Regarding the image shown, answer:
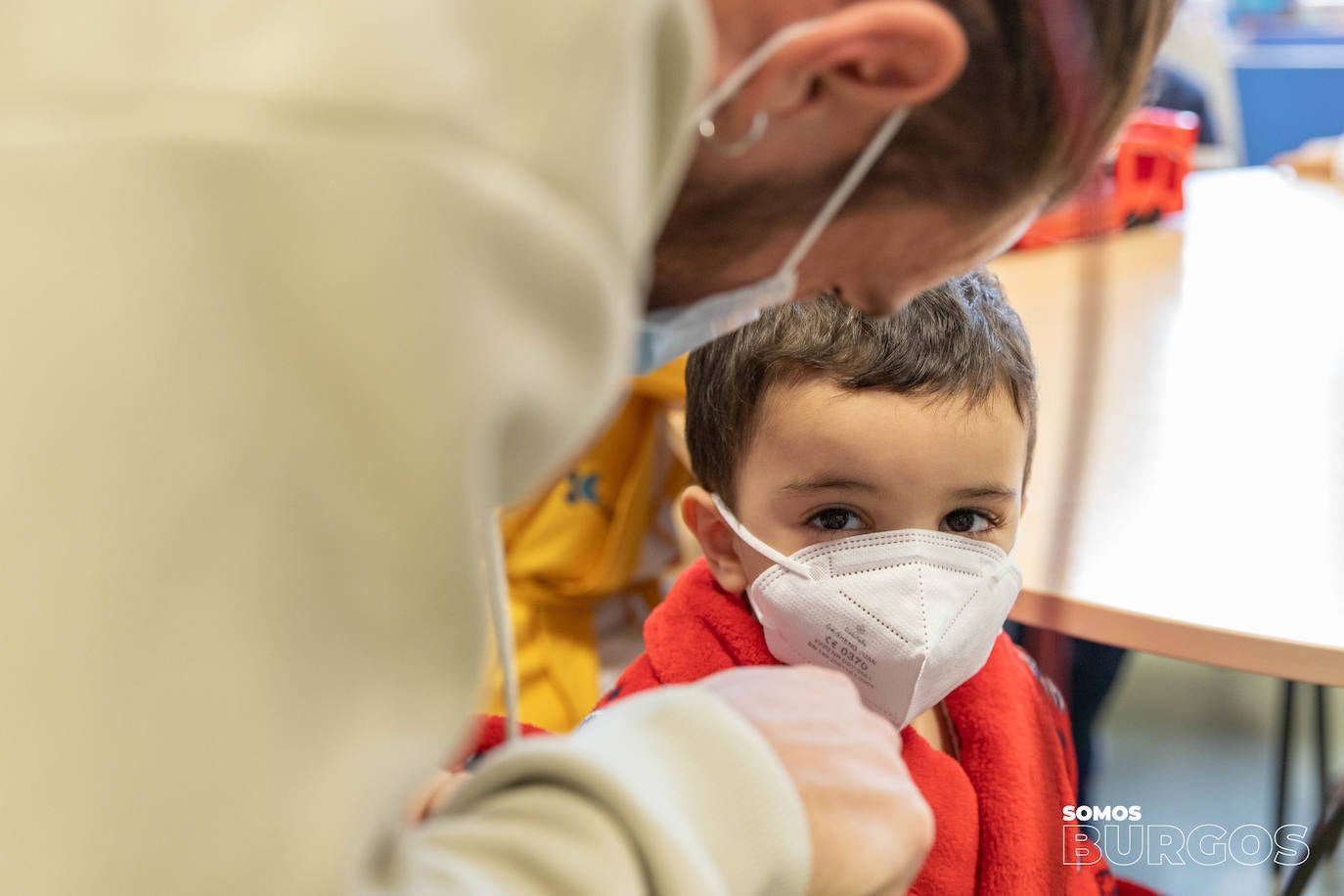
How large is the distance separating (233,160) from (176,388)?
5 cm

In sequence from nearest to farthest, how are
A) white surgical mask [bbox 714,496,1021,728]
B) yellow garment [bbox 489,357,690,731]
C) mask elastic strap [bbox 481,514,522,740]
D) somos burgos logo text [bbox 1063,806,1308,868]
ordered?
mask elastic strap [bbox 481,514,522,740] < white surgical mask [bbox 714,496,1021,728] < somos burgos logo text [bbox 1063,806,1308,868] < yellow garment [bbox 489,357,690,731]

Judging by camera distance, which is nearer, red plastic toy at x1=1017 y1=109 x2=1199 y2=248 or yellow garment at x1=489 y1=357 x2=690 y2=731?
red plastic toy at x1=1017 y1=109 x2=1199 y2=248

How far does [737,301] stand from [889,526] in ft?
1.05

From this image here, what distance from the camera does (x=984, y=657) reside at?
84 centimetres

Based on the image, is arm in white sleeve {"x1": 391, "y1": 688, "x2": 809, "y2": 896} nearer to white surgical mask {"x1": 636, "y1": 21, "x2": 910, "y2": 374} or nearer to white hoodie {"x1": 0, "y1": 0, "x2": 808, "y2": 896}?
white hoodie {"x1": 0, "y1": 0, "x2": 808, "y2": 896}

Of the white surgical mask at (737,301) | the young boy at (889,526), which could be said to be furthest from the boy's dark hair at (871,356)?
the white surgical mask at (737,301)

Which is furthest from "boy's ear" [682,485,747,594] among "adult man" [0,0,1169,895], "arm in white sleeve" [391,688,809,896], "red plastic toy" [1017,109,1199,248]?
"adult man" [0,0,1169,895]

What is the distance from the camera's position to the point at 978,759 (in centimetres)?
91

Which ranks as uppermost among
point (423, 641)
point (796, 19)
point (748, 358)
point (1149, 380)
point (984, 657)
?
point (796, 19)

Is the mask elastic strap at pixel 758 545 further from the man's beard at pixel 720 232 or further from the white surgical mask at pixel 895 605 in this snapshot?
the man's beard at pixel 720 232

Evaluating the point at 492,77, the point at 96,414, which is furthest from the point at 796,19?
the point at 96,414

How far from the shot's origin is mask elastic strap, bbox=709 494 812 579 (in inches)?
31.9

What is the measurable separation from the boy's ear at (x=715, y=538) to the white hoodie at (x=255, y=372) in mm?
571

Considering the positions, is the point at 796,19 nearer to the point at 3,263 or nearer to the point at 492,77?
the point at 492,77
